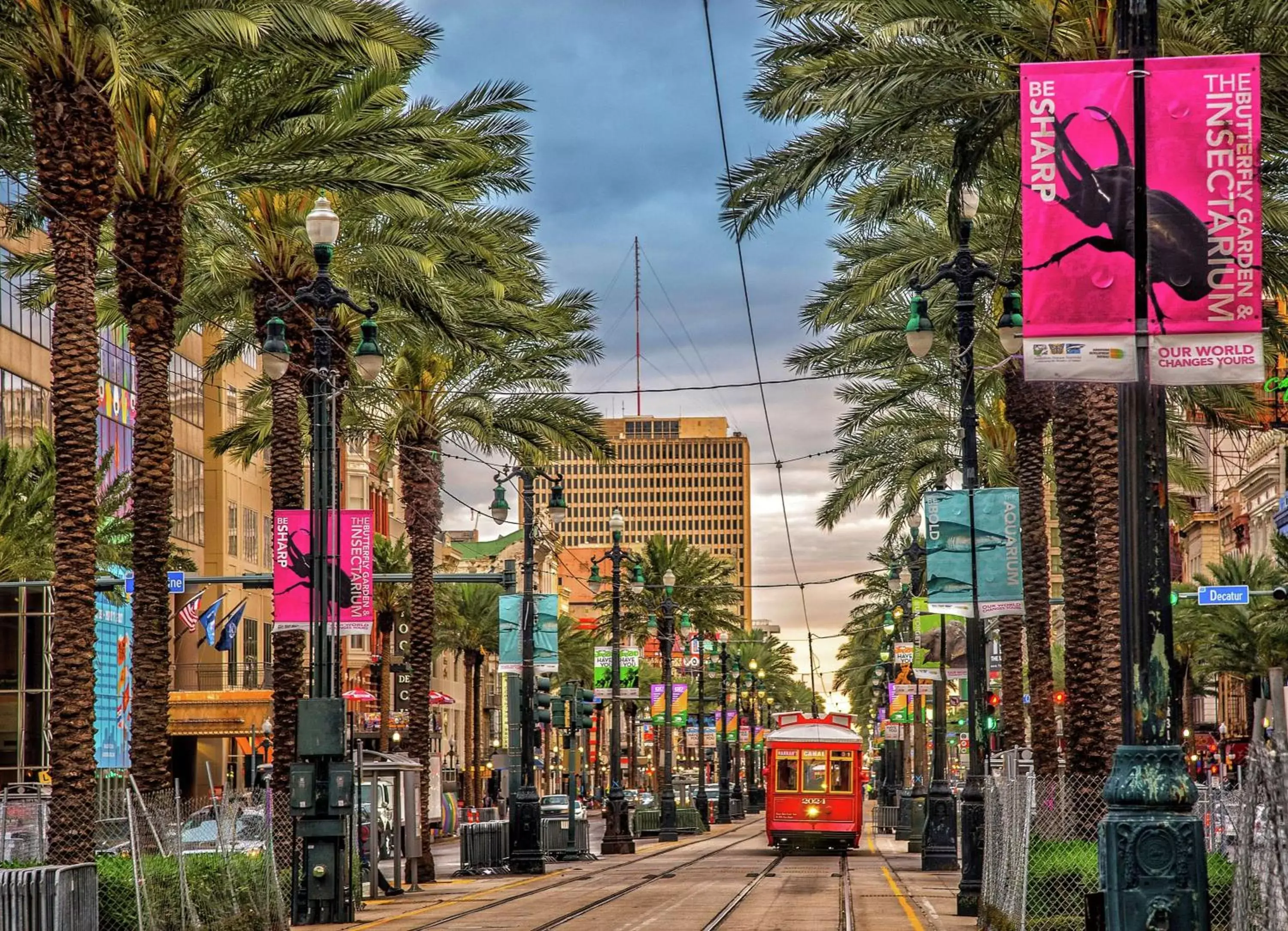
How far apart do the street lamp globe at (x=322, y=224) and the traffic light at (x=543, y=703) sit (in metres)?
19.3

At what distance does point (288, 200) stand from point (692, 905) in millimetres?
13235

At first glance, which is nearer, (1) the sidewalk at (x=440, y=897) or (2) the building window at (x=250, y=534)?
(1) the sidewalk at (x=440, y=897)

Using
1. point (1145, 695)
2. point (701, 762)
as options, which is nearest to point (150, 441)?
point (1145, 695)

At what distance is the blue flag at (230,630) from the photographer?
57625mm

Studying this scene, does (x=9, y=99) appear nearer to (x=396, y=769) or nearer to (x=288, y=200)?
(x=288, y=200)

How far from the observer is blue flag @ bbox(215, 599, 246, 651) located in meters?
57.6

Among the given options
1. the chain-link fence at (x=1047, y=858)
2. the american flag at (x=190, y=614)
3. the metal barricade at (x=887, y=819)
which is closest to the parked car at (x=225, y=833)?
the chain-link fence at (x=1047, y=858)

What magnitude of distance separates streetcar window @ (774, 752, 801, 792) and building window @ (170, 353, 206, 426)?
2867 cm

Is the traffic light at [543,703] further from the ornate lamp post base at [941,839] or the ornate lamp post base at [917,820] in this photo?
the ornate lamp post base at [917,820]

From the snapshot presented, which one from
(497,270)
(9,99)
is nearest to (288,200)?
(497,270)

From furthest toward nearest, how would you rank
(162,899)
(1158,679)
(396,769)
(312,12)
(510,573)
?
1. (510,573)
2. (396,769)
3. (312,12)
4. (162,899)
5. (1158,679)

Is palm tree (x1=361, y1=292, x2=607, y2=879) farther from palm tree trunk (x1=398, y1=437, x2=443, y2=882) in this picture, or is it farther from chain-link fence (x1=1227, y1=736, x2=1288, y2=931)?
chain-link fence (x1=1227, y1=736, x2=1288, y2=931)

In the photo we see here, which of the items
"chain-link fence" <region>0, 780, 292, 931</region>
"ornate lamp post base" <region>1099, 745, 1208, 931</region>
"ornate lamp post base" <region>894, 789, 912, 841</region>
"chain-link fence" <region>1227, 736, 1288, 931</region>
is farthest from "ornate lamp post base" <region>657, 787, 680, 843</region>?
"ornate lamp post base" <region>1099, 745, 1208, 931</region>

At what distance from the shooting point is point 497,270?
107ft
